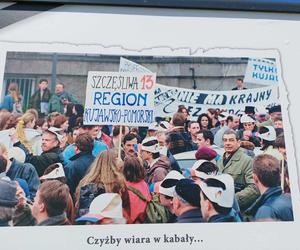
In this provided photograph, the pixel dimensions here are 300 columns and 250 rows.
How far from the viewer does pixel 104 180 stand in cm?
73

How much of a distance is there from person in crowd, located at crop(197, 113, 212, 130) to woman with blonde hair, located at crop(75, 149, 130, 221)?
0.63 ft

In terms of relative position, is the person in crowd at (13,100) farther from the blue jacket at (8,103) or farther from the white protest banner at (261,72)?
the white protest banner at (261,72)

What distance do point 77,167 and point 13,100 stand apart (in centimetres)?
21

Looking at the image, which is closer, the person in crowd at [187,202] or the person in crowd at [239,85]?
the person in crowd at [187,202]

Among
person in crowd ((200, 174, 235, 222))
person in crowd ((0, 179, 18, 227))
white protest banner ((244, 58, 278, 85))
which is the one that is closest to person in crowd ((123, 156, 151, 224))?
person in crowd ((200, 174, 235, 222))

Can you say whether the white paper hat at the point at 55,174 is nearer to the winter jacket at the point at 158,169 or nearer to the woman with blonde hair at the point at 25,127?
the woman with blonde hair at the point at 25,127

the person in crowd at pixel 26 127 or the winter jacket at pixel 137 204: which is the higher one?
the person in crowd at pixel 26 127

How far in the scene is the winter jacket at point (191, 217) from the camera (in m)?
0.71

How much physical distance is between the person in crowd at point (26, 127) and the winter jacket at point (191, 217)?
33 centimetres

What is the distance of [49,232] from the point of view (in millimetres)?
686

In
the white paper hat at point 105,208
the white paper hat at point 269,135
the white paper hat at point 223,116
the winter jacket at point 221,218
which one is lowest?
the winter jacket at point 221,218

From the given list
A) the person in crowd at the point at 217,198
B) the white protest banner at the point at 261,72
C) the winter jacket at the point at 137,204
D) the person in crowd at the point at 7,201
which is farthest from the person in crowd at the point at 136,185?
the white protest banner at the point at 261,72

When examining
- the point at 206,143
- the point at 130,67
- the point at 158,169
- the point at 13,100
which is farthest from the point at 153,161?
the point at 13,100

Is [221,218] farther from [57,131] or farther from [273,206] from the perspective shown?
[57,131]
